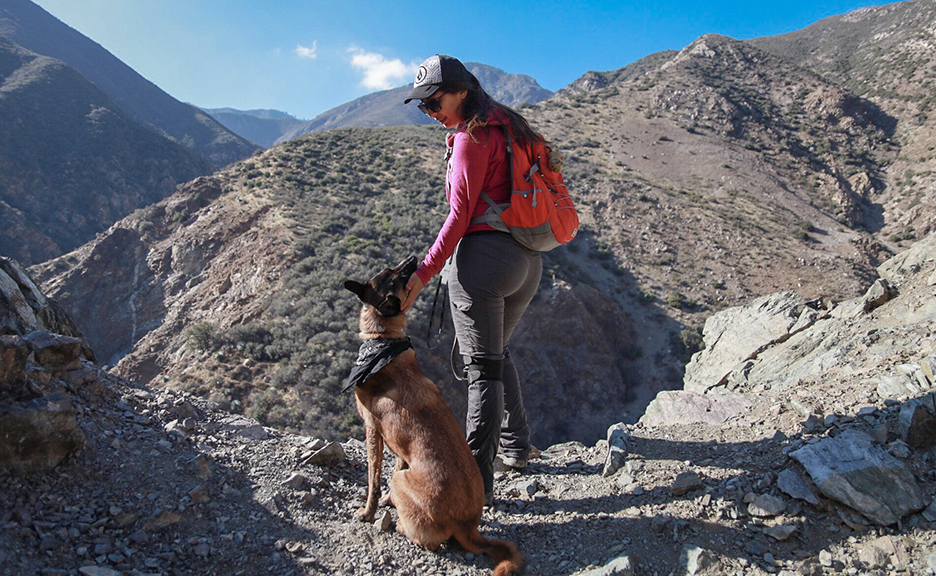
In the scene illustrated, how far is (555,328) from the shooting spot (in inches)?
650

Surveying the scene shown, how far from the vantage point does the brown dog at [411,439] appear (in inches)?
83.0

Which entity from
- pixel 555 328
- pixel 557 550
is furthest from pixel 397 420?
pixel 555 328

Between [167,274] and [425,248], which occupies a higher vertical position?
[425,248]

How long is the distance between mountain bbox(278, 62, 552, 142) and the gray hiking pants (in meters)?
69.6

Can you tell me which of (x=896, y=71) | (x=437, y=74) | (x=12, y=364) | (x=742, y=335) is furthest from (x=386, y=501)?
(x=896, y=71)

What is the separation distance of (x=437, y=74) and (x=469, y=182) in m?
0.51

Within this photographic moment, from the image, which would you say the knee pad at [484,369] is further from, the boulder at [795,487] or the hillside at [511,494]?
the boulder at [795,487]

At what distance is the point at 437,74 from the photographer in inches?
87.2

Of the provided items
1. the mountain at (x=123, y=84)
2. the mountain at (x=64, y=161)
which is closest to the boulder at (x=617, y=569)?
the mountain at (x=64, y=161)

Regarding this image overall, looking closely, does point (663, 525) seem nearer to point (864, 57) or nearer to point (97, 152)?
point (97, 152)

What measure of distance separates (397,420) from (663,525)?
52.6 inches

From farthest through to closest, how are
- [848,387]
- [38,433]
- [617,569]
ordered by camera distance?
[848,387] → [38,433] → [617,569]

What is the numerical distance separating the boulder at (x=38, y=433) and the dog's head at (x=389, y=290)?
1396 millimetres

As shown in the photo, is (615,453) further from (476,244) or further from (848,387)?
(476,244)
